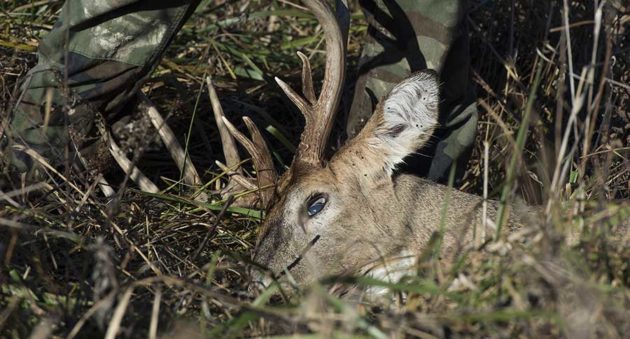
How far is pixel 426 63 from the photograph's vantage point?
202 inches

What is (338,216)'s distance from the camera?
427 centimetres

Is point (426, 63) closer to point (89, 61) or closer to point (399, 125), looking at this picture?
point (399, 125)

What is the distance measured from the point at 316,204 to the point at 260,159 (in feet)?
1.33

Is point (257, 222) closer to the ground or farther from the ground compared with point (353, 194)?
closer to the ground

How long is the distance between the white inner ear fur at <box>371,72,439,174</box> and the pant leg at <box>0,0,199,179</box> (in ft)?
3.47

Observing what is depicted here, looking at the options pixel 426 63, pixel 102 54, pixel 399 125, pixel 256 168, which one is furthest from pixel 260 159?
pixel 426 63

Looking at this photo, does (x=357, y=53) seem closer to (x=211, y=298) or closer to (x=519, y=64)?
(x=519, y=64)

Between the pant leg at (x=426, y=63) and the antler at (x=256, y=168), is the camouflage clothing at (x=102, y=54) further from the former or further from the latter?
the antler at (x=256, y=168)

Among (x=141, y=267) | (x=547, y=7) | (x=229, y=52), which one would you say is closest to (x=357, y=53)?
(x=229, y=52)

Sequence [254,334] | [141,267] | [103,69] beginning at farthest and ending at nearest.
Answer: [103,69] → [141,267] → [254,334]

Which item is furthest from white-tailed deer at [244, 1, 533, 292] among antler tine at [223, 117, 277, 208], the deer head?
antler tine at [223, 117, 277, 208]

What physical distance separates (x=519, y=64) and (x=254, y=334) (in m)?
3.77

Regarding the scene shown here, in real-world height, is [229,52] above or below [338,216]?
above

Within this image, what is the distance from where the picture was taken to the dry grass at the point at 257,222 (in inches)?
113
